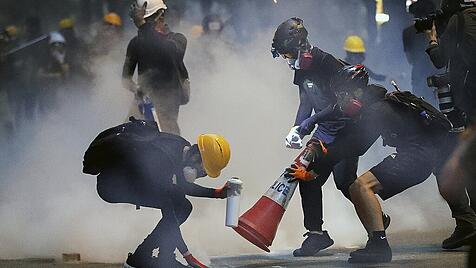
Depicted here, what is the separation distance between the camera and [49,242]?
642 centimetres

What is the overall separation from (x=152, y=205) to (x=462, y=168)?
5.32 feet

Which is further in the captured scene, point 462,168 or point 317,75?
point 317,75

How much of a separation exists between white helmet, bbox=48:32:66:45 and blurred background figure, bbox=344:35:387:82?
6.01 feet

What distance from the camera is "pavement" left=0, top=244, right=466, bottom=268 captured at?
5445 mm

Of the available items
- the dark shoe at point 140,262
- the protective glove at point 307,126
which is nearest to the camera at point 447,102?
the protective glove at point 307,126

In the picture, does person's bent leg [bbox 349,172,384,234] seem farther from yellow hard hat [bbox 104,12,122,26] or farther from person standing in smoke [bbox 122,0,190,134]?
yellow hard hat [bbox 104,12,122,26]

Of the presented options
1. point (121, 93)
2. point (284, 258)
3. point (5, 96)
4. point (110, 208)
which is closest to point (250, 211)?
point (284, 258)

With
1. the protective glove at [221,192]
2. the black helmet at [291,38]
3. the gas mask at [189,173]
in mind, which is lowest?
the protective glove at [221,192]

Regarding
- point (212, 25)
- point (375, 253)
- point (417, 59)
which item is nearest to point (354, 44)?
point (417, 59)

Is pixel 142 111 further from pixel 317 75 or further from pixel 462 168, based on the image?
pixel 462 168

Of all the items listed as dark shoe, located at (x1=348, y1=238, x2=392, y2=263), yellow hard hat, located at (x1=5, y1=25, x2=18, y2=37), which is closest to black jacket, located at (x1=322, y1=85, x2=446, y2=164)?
dark shoe, located at (x1=348, y1=238, x2=392, y2=263)

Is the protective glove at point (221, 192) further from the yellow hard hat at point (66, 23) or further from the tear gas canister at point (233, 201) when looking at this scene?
the yellow hard hat at point (66, 23)

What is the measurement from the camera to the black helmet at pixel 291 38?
600cm

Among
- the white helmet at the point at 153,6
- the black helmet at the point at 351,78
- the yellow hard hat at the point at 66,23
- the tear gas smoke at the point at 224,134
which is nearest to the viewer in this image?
the black helmet at the point at 351,78
